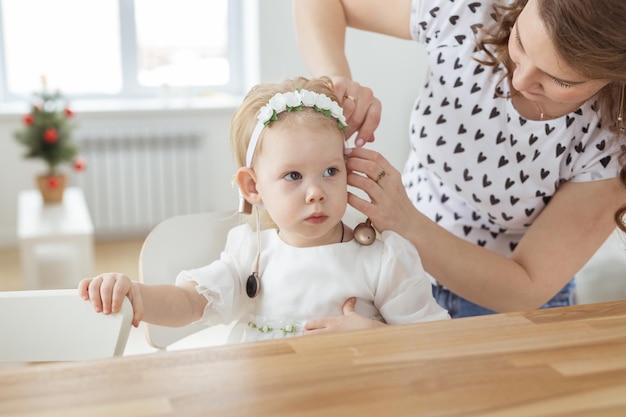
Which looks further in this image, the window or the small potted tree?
the window

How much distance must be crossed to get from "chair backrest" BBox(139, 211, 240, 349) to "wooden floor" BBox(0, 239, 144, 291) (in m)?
2.83

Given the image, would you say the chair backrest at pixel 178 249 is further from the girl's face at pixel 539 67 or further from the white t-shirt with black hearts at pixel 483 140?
the girl's face at pixel 539 67

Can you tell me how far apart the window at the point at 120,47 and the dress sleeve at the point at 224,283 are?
3.86m

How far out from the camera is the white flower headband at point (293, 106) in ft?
4.30

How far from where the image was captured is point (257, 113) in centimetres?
136

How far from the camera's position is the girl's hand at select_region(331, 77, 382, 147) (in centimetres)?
141

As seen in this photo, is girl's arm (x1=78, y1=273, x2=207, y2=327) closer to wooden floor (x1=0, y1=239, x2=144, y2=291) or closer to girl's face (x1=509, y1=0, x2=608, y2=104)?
girl's face (x1=509, y1=0, x2=608, y2=104)

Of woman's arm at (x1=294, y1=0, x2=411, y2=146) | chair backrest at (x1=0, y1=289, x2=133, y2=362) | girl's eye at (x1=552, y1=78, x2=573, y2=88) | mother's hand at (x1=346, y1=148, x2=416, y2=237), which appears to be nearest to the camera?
chair backrest at (x1=0, y1=289, x2=133, y2=362)

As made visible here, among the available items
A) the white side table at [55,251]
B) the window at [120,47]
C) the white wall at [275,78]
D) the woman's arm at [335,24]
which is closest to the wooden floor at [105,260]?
the white wall at [275,78]

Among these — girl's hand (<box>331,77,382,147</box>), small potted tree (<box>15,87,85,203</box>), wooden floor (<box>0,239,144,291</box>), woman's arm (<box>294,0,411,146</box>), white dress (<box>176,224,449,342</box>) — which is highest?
woman's arm (<box>294,0,411,146</box>)

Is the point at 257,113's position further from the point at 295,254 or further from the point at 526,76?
the point at 526,76

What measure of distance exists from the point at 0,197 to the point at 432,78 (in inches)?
154

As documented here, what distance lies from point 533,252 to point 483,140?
0.78ft

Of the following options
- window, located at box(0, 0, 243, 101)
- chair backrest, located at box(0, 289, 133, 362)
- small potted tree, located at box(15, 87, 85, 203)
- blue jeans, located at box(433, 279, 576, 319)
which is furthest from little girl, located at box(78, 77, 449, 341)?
window, located at box(0, 0, 243, 101)
